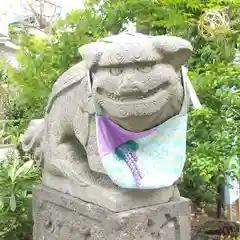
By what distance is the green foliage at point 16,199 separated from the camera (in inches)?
112

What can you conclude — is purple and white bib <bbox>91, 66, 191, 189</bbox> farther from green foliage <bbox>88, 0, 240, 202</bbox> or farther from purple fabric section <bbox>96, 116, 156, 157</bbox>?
green foliage <bbox>88, 0, 240, 202</bbox>

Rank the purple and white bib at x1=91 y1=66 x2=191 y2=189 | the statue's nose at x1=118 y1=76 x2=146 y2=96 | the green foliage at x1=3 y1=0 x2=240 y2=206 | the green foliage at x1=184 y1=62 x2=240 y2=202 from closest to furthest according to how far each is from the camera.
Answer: the statue's nose at x1=118 y1=76 x2=146 y2=96
the purple and white bib at x1=91 y1=66 x2=191 y2=189
the green foliage at x1=184 y1=62 x2=240 y2=202
the green foliage at x1=3 y1=0 x2=240 y2=206

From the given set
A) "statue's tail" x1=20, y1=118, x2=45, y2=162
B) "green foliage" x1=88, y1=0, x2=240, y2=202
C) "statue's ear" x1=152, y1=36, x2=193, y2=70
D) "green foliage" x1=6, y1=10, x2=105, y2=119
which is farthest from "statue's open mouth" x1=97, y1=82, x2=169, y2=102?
"green foliage" x1=6, y1=10, x2=105, y2=119

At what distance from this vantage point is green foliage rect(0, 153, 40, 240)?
9.34 ft

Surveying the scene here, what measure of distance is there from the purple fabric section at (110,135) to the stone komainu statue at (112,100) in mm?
40

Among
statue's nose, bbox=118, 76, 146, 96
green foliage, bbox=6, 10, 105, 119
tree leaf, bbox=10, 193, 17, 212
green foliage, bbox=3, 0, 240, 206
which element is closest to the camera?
statue's nose, bbox=118, 76, 146, 96

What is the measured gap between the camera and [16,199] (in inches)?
116

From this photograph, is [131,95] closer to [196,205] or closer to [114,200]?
[114,200]

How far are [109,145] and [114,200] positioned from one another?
0.78 feet

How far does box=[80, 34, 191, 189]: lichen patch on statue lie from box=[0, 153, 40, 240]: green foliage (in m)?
1.20

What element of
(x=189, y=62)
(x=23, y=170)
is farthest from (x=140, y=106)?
(x=189, y=62)

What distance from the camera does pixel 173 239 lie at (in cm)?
205

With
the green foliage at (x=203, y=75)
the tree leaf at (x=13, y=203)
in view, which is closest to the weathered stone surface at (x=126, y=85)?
the green foliage at (x=203, y=75)

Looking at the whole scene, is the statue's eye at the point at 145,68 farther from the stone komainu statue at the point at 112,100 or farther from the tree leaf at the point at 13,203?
the tree leaf at the point at 13,203
